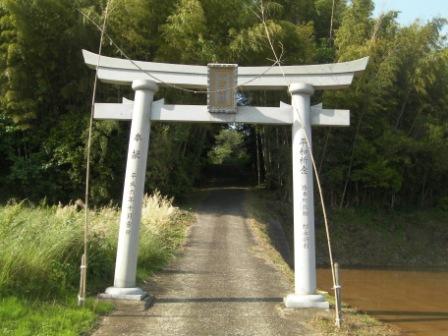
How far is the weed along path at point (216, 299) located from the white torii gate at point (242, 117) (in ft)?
1.18

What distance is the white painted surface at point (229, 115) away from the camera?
5715 millimetres

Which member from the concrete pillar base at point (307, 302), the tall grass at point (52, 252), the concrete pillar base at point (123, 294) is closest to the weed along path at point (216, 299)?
the concrete pillar base at point (307, 302)

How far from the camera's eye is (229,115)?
5727 mm

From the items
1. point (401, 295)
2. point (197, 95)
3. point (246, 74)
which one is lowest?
point (401, 295)

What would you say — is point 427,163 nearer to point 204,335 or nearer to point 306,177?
point 306,177

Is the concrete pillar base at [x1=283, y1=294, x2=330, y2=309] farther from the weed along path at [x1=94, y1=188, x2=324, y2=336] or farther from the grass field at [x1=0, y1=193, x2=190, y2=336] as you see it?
the grass field at [x1=0, y1=193, x2=190, y2=336]

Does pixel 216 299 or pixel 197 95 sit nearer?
pixel 216 299

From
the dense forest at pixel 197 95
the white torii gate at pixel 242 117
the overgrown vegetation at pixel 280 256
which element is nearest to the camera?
the overgrown vegetation at pixel 280 256

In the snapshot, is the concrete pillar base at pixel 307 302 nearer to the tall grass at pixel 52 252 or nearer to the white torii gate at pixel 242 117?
the white torii gate at pixel 242 117

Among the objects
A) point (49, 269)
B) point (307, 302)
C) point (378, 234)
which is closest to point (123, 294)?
point (49, 269)

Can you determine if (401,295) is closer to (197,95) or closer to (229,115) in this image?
Answer: (229,115)

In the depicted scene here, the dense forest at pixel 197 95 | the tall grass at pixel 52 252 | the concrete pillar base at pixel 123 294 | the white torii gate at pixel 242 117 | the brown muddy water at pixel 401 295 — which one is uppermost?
the dense forest at pixel 197 95

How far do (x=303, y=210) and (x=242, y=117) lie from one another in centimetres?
114

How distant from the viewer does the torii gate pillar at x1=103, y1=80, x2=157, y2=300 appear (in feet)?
18.0
